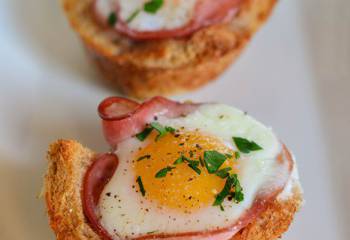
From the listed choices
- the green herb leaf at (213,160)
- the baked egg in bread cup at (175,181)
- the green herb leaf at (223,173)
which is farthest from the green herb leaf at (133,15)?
the green herb leaf at (223,173)

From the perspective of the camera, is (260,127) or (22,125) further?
(22,125)

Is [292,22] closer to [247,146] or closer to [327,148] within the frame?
[327,148]

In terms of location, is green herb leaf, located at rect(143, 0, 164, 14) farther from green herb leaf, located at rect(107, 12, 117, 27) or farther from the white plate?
the white plate

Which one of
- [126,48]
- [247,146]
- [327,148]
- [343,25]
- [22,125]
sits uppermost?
[343,25]

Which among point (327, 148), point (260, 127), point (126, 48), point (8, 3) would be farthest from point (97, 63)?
point (327, 148)

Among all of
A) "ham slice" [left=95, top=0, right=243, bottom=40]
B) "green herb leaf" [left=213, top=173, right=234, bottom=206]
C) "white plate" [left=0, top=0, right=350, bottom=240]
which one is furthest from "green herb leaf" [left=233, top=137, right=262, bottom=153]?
"ham slice" [left=95, top=0, right=243, bottom=40]

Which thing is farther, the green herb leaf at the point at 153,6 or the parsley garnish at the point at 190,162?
the green herb leaf at the point at 153,6

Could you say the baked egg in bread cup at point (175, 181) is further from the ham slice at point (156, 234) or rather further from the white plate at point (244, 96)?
the white plate at point (244, 96)

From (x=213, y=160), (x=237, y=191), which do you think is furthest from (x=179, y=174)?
(x=237, y=191)

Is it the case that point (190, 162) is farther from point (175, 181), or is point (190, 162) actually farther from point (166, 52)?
point (166, 52)
